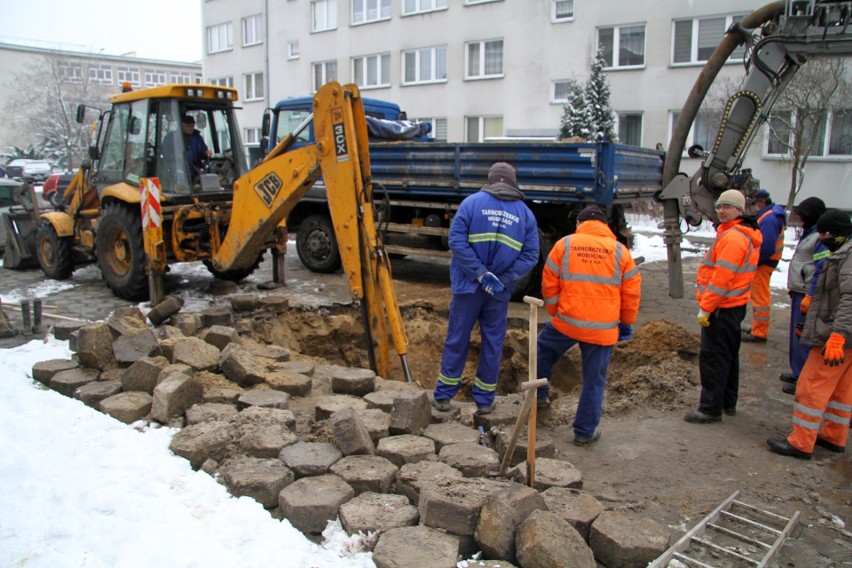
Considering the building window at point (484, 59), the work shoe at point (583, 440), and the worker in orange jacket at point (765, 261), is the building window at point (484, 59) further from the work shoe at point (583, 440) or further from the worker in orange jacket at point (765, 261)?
the work shoe at point (583, 440)

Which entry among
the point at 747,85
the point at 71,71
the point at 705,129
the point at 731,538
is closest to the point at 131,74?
the point at 71,71

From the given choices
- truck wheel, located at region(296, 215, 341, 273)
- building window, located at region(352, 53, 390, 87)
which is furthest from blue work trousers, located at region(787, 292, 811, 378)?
building window, located at region(352, 53, 390, 87)

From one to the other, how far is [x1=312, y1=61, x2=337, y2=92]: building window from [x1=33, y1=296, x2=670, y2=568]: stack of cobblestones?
22.1 metres

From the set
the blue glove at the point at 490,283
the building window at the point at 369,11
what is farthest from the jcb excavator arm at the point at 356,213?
the building window at the point at 369,11

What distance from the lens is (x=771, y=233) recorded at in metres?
7.07

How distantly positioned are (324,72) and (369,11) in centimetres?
311

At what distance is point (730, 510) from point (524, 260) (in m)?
2.04

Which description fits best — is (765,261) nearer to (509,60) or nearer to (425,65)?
(509,60)

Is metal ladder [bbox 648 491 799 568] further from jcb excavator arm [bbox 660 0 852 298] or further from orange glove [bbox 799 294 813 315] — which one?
jcb excavator arm [bbox 660 0 852 298]

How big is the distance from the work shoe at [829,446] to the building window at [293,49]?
85.8 ft

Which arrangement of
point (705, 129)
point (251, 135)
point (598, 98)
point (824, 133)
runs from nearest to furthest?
point (824, 133) → point (598, 98) → point (705, 129) → point (251, 135)

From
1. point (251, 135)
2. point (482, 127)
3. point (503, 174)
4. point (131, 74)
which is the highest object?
point (131, 74)

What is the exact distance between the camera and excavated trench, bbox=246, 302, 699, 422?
5816 millimetres

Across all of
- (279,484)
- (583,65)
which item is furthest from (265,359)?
(583,65)
